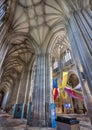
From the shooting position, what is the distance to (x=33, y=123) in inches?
269

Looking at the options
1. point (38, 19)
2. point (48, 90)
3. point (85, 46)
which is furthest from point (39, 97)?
point (38, 19)

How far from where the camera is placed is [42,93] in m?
8.24

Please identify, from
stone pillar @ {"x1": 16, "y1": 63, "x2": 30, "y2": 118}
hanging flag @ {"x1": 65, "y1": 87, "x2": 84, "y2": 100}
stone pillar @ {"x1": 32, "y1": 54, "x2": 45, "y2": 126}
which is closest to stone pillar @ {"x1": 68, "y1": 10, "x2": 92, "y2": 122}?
stone pillar @ {"x1": 32, "y1": 54, "x2": 45, "y2": 126}

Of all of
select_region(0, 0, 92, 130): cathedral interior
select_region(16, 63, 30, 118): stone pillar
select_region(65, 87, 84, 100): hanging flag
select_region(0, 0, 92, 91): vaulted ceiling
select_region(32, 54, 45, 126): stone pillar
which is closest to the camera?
select_region(0, 0, 92, 130): cathedral interior

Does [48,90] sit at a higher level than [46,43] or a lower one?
lower

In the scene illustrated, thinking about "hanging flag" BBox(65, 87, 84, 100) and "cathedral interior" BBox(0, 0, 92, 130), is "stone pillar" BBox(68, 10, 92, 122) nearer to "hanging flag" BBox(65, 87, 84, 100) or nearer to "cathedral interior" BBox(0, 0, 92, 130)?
"cathedral interior" BBox(0, 0, 92, 130)

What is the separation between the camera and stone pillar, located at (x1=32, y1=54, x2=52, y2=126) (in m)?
7.11

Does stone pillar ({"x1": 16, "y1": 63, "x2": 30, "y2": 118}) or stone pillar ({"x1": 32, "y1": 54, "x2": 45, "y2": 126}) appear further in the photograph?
stone pillar ({"x1": 16, "y1": 63, "x2": 30, "y2": 118})

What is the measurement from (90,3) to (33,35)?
24.4 feet

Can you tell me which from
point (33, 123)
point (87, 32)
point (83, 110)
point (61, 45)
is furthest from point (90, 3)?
point (83, 110)

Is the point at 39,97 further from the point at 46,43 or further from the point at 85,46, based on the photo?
the point at 46,43

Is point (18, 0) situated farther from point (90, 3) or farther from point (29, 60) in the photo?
point (29, 60)

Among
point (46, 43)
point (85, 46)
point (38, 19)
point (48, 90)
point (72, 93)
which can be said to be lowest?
point (48, 90)

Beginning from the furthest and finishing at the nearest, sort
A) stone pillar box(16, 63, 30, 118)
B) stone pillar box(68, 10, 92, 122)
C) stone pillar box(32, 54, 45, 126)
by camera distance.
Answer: stone pillar box(16, 63, 30, 118) < stone pillar box(32, 54, 45, 126) < stone pillar box(68, 10, 92, 122)
